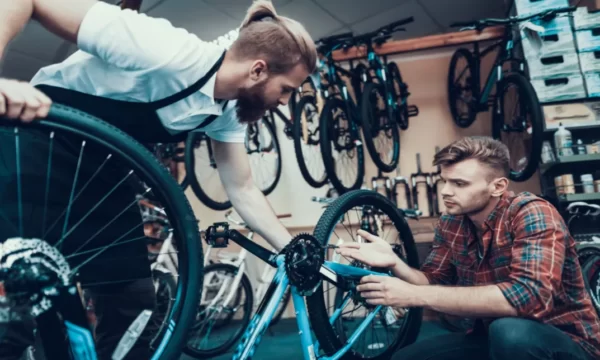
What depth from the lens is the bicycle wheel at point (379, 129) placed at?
2477 mm

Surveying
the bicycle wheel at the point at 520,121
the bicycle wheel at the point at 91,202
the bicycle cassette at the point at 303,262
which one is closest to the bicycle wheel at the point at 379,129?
the bicycle wheel at the point at 520,121

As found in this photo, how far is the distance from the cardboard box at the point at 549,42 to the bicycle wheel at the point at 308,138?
4.62 ft

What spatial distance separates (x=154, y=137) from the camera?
92 centimetres

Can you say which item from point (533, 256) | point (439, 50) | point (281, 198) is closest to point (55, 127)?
point (533, 256)

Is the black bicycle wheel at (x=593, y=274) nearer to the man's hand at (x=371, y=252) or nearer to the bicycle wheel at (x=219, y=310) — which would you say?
the man's hand at (x=371, y=252)

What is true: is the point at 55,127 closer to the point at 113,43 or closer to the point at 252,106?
the point at 113,43

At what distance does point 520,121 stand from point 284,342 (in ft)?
6.69

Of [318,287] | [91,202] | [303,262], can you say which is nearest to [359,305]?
[318,287]

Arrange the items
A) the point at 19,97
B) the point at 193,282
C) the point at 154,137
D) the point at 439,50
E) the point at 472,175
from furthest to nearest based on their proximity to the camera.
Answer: the point at 439,50 < the point at 472,175 < the point at 154,137 < the point at 193,282 < the point at 19,97

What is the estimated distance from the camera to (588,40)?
2178 millimetres

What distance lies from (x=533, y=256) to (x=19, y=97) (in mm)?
1062

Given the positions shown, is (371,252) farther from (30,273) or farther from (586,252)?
(586,252)

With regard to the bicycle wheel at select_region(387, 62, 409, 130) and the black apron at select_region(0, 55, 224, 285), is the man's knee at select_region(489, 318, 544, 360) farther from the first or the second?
the bicycle wheel at select_region(387, 62, 409, 130)

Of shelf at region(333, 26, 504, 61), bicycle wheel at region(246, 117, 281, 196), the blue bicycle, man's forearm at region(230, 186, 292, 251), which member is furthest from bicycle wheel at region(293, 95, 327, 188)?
man's forearm at region(230, 186, 292, 251)
